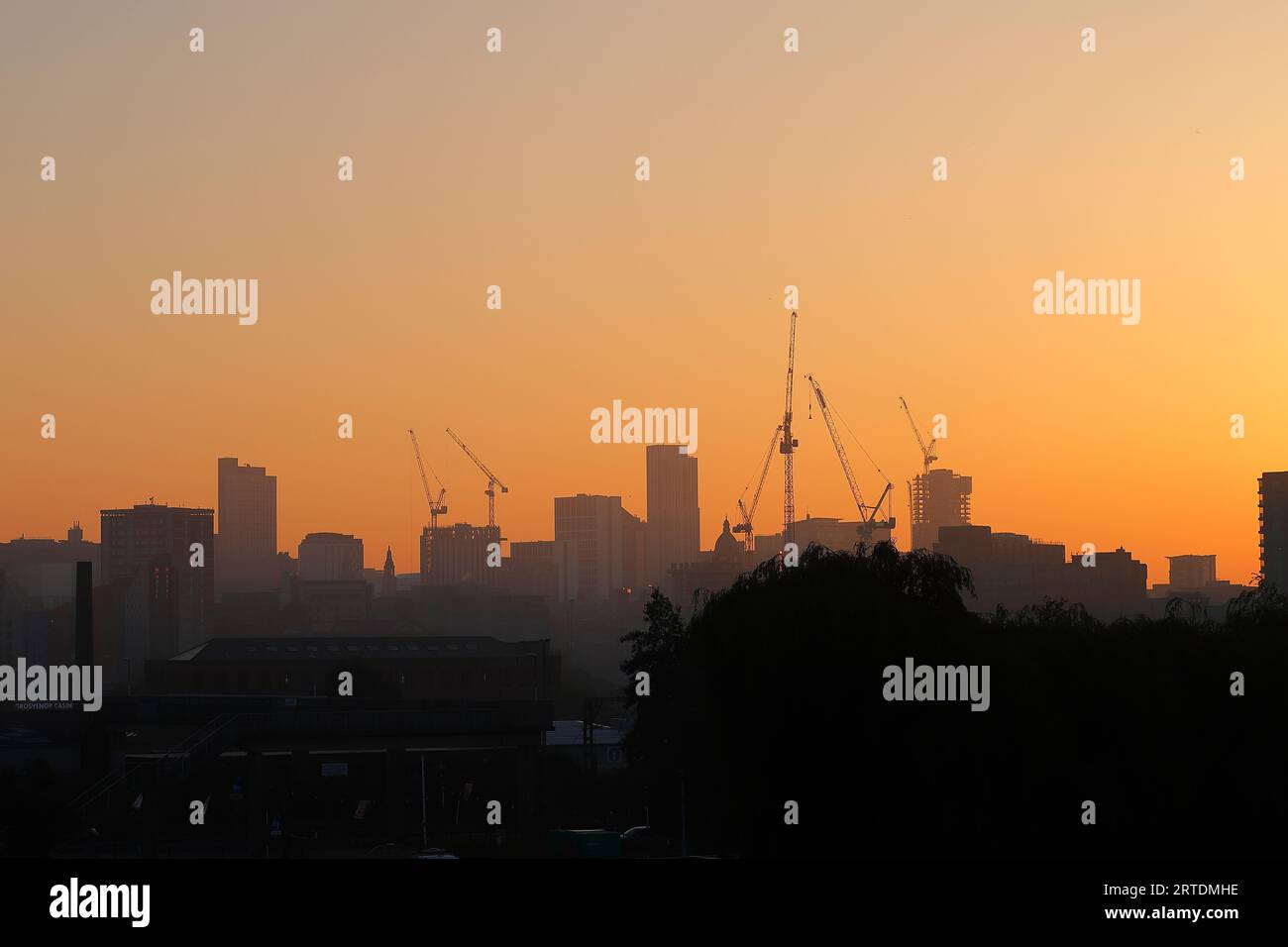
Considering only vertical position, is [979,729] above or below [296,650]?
above
